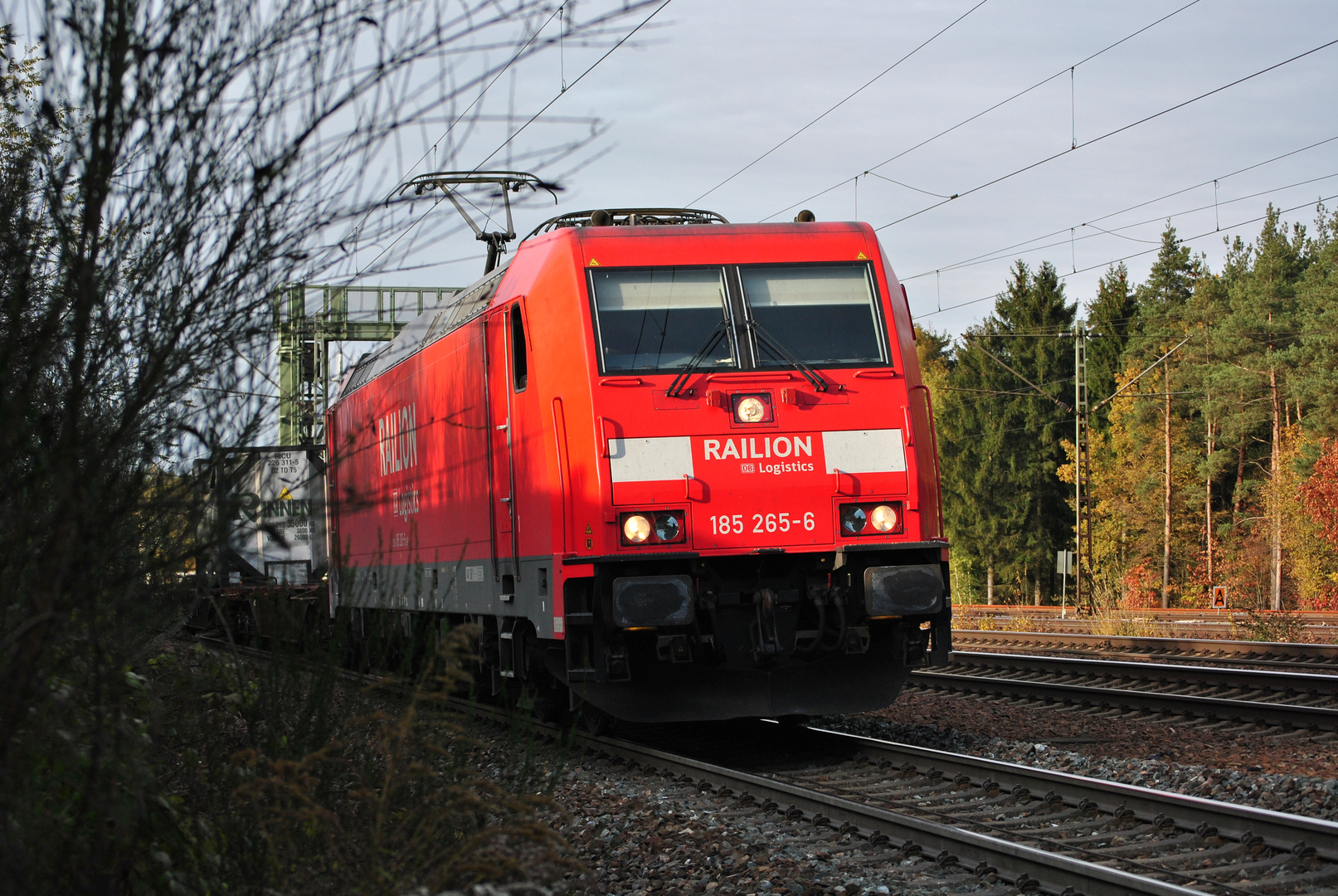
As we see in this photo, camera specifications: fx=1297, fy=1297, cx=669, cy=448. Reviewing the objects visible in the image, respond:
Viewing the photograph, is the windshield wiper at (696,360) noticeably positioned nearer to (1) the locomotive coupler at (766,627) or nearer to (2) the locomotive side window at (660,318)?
(2) the locomotive side window at (660,318)

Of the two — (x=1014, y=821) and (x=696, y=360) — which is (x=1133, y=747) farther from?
A: (x=696, y=360)

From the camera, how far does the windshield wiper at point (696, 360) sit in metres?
8.45

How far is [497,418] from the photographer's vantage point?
31.3ft

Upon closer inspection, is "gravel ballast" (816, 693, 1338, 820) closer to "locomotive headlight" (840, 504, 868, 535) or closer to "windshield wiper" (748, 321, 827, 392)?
"locomotive headlight" (840, 504, 868, 535)

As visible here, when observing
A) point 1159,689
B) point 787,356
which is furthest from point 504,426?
point 1159,689

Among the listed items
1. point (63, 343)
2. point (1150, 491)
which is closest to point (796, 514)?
point (63, 343)

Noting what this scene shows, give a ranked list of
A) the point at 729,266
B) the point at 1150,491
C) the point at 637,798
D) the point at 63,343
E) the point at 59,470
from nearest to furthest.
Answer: the point at 59,470
the point at 63,343
the point at 637,798
the point at 729,266
the point at 1150,491

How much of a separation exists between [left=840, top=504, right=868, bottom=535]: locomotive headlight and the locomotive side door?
7.52 ft

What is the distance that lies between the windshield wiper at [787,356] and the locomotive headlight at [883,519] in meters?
0.89

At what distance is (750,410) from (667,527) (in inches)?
38.5

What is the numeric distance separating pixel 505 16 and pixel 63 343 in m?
1.42

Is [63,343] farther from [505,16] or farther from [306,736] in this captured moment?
[306,736]

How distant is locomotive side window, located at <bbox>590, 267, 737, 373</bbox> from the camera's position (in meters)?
8.55

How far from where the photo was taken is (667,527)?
26.9ft
